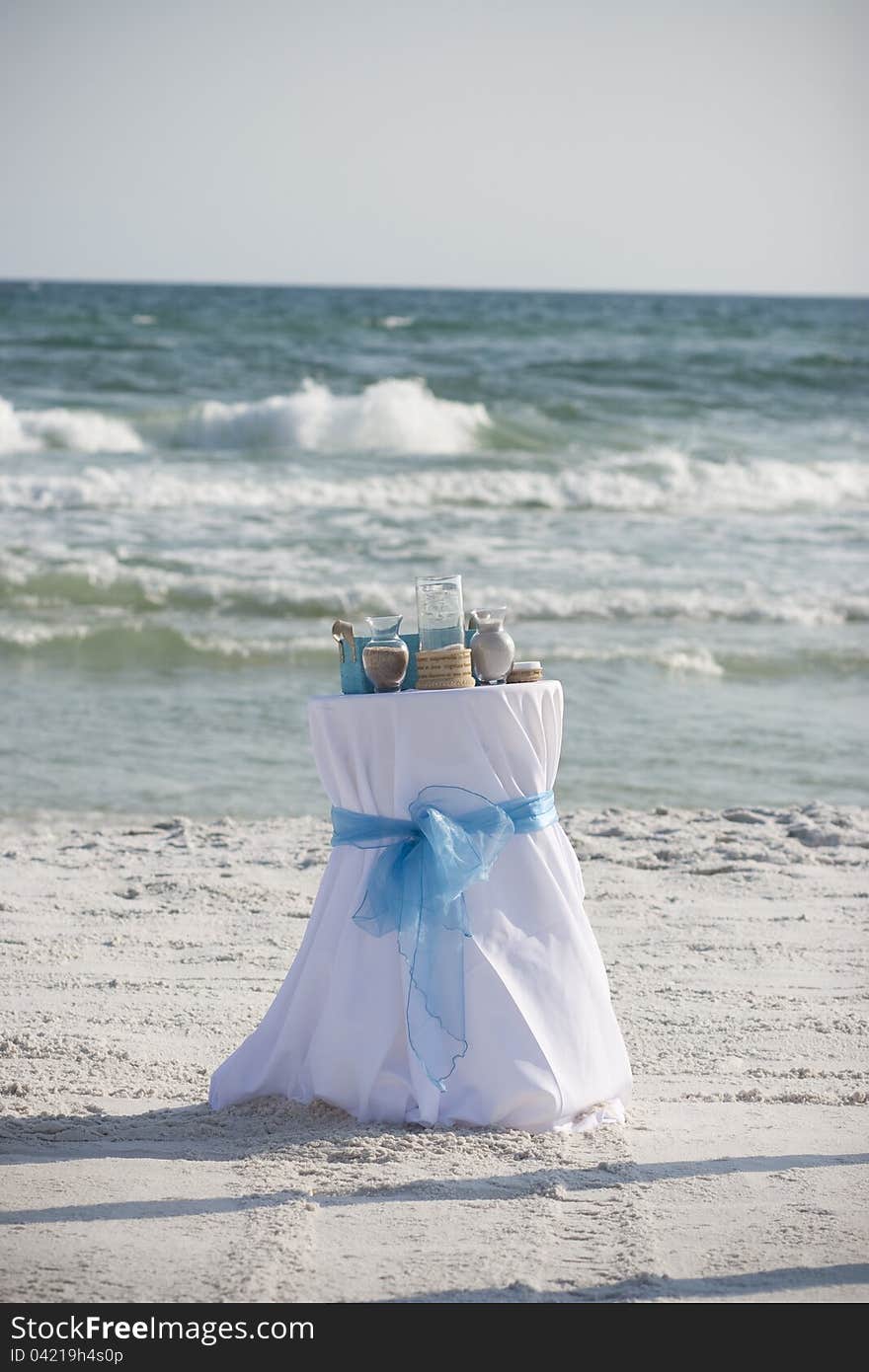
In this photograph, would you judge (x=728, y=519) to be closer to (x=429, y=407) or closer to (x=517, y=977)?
(x=429, y=407)

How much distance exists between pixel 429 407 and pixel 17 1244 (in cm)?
1815

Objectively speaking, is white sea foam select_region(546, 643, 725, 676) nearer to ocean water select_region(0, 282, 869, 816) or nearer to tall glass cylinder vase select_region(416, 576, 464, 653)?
ocean water select_region(0, 282, 869, 816)

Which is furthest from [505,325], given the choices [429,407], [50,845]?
[50,845]

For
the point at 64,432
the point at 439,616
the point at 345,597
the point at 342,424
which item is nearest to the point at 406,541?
the point at 345,597

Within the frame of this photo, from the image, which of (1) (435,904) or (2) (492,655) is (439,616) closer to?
(2) (492,655)

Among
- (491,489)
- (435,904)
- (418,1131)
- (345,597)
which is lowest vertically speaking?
(418,1131)

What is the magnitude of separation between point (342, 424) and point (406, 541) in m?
6.19

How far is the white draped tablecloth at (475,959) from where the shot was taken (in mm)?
3219

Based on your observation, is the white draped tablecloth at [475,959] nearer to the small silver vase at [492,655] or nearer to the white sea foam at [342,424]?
the small silver vase at [492,655]

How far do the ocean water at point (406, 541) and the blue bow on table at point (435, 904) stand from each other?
11.8 ft

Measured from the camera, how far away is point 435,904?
3.18m

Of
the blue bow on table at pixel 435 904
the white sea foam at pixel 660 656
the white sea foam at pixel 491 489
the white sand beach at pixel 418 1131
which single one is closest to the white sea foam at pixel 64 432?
the white sea foam at pixel 491 489

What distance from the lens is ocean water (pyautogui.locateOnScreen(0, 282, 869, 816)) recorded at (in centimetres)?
775

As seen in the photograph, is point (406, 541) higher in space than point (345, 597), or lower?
higher
